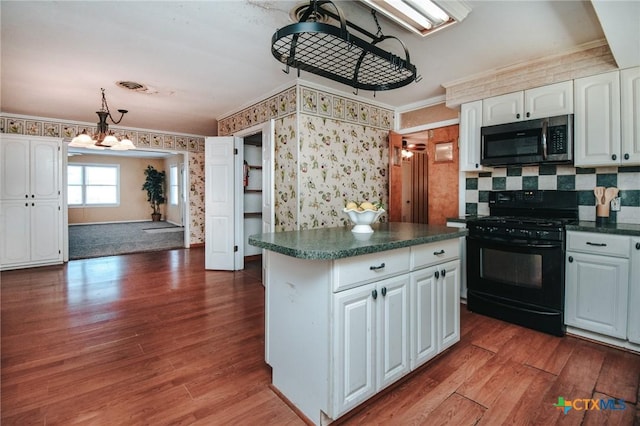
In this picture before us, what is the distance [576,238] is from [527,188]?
0.86m

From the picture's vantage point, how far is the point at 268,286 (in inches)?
76.0

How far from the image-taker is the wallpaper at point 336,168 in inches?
142

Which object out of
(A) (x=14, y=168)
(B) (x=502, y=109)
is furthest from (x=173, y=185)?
(B) (x=502, y=109)

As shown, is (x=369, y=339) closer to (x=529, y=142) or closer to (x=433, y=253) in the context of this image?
(x=433, y=253)

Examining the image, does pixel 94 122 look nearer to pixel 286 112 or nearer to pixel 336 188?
A: pixel 286 112

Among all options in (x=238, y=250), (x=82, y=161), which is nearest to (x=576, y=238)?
(x=238, y=250)

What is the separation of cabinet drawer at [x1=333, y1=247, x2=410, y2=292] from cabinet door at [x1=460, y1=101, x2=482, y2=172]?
2.04m

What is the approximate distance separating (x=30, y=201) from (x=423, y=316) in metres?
5.91

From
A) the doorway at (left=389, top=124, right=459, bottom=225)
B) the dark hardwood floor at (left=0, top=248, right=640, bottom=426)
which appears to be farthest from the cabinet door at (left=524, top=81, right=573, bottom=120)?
the dark hardwood floor at (left=0, top=248, right=640, bottom=426)

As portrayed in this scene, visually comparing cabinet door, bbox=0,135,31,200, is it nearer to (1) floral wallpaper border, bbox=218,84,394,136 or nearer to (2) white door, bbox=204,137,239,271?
(2) white door, bbox=204,137,239,271

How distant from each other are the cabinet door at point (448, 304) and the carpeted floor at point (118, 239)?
19.6ft

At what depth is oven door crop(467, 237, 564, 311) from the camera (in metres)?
2.59

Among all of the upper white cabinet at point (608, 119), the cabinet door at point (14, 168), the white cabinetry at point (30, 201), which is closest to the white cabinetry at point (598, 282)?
the upper white cabinet at point (608, 119)

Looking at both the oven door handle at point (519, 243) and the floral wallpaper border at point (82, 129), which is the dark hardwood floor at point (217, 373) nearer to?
the oven door handle at point (519, 243)
